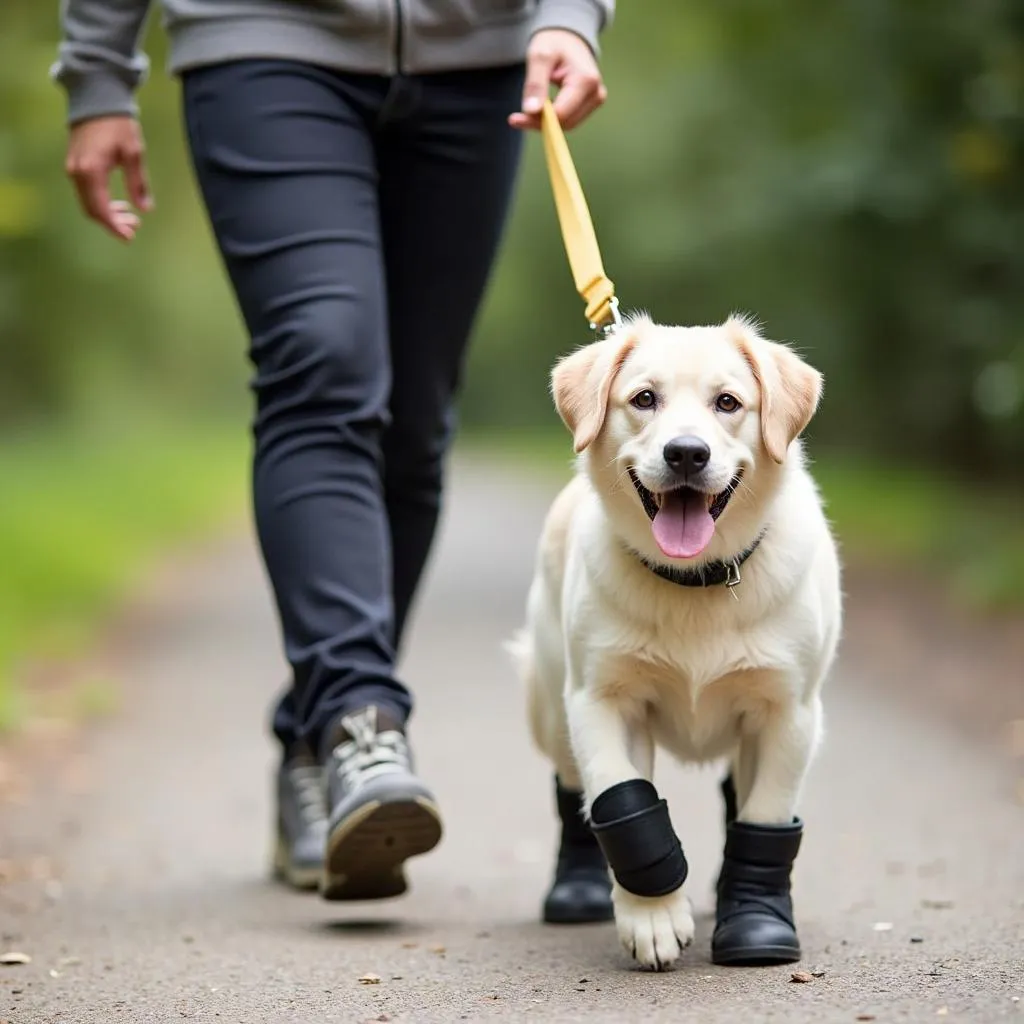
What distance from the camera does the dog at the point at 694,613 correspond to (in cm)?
314

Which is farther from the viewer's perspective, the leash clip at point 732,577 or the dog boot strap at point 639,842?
the leash clip at point 732,577

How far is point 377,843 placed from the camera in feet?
11.2

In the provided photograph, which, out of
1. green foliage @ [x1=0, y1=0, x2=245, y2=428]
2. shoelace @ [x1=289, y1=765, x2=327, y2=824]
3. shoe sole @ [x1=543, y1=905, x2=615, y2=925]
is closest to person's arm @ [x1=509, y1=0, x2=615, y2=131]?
shoelace @ [x1=289, y1=765, x2=327, y2=824]

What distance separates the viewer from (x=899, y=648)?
8484 millimetres

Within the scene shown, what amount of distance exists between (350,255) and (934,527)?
954 cm

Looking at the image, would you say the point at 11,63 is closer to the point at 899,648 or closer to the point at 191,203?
the point at 899,648

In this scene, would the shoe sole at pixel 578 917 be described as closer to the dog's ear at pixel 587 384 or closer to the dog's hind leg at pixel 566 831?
the dog's hind leg at pixel 566 831

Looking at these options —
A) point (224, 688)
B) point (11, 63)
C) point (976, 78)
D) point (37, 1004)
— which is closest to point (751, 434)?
point (37, 1004)

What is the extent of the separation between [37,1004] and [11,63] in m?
7.12

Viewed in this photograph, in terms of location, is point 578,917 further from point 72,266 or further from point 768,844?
point 72,266

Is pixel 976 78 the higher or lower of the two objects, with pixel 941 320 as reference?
higher

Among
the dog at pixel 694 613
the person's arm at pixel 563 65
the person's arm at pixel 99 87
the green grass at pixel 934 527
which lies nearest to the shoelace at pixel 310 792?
the dog at pixel 694 613

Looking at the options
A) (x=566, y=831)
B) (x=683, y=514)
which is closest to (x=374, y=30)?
(x=683, y=514)

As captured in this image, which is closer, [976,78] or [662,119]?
[976,78]
